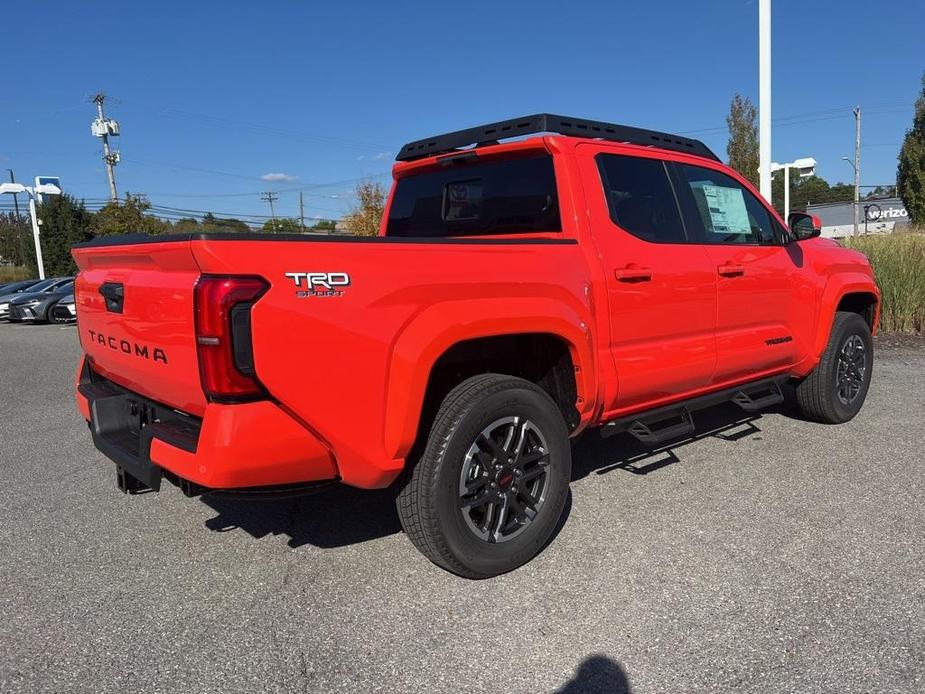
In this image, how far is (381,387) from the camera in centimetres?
277

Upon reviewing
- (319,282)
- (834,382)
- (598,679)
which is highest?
(319,282)

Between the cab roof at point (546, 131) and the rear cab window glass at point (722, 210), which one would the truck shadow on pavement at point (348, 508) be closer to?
the rear cab window glass at point (722, 210)

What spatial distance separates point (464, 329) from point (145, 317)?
1296 millimetres

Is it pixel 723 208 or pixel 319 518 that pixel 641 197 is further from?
pixel 319 518

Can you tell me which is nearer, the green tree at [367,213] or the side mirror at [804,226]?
the side mirror at [804,226]

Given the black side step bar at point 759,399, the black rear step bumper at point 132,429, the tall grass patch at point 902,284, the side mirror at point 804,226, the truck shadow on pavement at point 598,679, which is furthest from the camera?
the tall grass patch at point 902,284

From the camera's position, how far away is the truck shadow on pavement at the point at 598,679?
7.93ft

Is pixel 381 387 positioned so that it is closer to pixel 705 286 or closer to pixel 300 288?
pixel 300 288

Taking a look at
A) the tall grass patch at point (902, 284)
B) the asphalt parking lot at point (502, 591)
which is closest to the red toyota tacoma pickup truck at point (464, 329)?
the asphalt parking lot at point (502, 591)

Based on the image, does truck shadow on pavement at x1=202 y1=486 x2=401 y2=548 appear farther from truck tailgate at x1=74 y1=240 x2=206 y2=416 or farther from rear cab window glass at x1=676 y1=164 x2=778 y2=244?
rear cab window glass at x1=676 y1=164 x2=778 y2=244

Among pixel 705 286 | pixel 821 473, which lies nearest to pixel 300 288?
pixel 705 286

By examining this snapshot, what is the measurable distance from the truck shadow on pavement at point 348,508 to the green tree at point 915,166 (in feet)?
80.2

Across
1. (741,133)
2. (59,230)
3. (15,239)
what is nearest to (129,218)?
(59,230)

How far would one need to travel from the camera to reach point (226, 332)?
2.48 m
